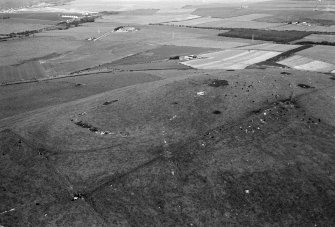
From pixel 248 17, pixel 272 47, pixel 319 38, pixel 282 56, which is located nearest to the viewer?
pixel 282 56

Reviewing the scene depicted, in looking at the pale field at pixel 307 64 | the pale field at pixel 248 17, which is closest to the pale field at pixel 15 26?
the pale field at pixel 248 17

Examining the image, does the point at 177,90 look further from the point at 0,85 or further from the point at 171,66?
the point at 0,85

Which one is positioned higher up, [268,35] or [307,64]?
[268,35]

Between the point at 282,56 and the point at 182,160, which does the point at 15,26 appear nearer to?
the point at 282,56

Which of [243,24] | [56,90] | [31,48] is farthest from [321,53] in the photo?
[31,48]

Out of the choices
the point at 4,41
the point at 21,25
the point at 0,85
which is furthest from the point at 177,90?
the point at 21,25

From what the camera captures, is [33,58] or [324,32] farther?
[324,32]
